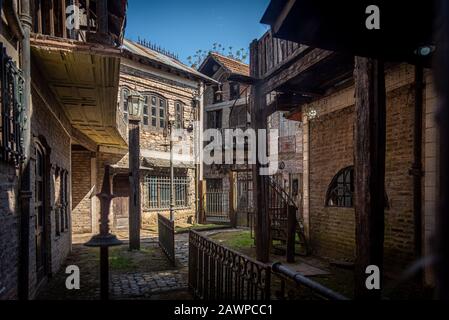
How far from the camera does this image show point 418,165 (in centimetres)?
552

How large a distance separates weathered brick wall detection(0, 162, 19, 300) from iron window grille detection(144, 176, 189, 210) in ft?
35.4

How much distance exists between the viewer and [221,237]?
1202 cm

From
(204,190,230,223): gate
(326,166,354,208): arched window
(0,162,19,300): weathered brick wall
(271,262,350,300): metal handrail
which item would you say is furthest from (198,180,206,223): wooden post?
(271,262,350,300): metal handrail

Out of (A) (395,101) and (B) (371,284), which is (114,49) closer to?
(B) (371,284)

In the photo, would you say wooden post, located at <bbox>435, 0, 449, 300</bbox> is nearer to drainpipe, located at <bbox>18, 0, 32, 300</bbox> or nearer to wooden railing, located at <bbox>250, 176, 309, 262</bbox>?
drainpipe, located at <bbox>18, 0, 32, 300</bbox>

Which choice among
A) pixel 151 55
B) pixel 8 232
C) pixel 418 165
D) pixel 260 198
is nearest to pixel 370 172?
pixel 418 165

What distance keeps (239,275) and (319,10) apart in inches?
111

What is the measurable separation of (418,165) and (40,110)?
6.86 meters

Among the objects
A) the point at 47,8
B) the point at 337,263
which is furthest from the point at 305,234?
the point at 47,8

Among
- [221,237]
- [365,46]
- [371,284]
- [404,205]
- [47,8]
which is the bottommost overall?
[221,237]

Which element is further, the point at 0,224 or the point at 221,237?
the point at 221,237

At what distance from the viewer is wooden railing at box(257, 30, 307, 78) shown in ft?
19.9

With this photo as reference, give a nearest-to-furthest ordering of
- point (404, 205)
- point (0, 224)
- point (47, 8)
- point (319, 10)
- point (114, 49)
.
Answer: point (319, 10) < point (0, 224) < point (114, 49) < point (47, 8) < point (404, 205)

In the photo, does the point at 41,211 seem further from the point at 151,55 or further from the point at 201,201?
the point at 151,55
